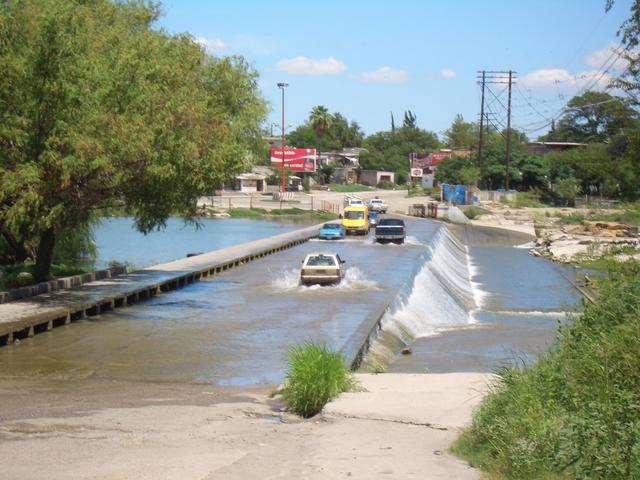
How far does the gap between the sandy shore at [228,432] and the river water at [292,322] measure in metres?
2.60

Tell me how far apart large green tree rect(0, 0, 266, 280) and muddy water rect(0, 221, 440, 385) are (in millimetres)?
3674

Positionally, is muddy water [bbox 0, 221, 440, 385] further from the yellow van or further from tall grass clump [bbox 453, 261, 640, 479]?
the yellow van

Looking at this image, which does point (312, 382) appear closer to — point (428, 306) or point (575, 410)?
point (575, 410)

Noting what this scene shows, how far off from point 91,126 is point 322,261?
48.7ft

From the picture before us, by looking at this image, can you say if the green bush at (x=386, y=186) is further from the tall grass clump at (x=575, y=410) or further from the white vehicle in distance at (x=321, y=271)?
the tall grass clump at (x=575, y=410)

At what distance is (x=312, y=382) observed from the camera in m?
15.5

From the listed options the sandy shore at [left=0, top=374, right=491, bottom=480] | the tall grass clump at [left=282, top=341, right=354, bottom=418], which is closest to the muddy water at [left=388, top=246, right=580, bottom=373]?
the sandy shore at [left=0, top=374, right=491, bottom=480]

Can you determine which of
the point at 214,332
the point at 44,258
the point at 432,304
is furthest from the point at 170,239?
the point at 214,332

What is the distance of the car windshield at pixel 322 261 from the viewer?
128 feet

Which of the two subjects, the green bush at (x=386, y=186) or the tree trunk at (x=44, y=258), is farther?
the green bush at (x=386, y=186)

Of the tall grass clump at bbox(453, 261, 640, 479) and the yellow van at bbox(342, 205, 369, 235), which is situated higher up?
the tall grass clump at bbox(453, 261, 640, 479)

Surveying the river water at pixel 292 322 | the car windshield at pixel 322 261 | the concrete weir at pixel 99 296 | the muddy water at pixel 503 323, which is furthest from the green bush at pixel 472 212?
the car windshield at pixel 322 261

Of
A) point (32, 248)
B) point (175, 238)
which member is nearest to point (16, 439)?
point (32, 248)

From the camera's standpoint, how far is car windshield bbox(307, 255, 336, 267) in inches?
1538
